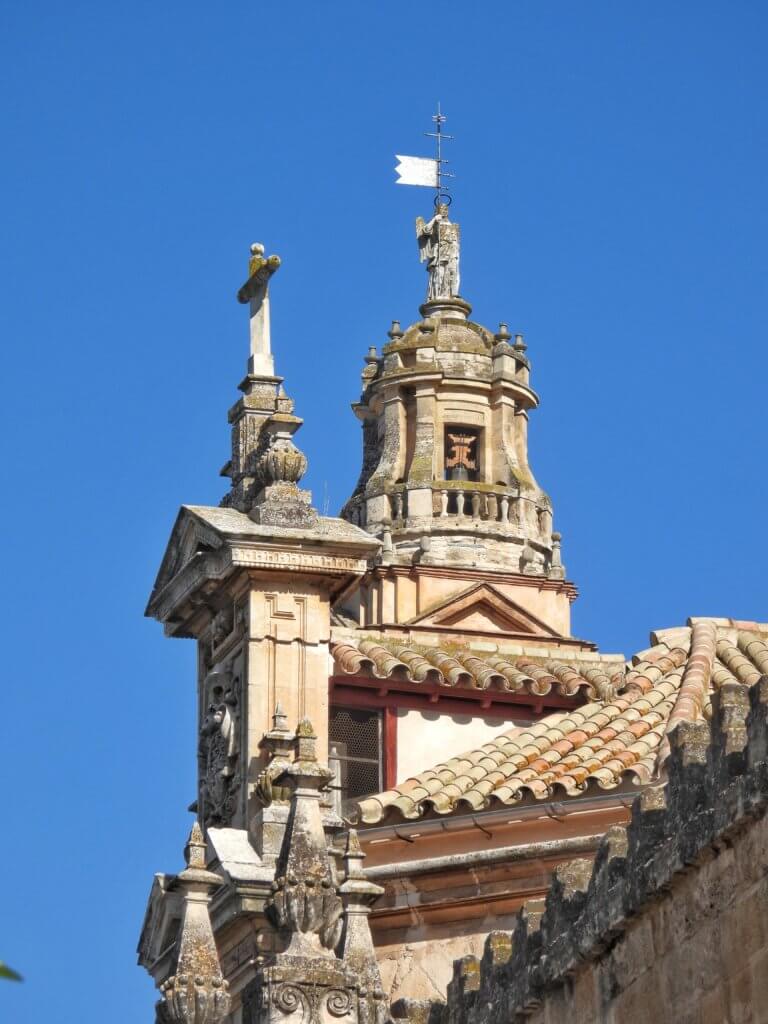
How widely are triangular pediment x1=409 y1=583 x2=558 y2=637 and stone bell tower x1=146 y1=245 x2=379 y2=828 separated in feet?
33.7

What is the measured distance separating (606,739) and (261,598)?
10.1 feet

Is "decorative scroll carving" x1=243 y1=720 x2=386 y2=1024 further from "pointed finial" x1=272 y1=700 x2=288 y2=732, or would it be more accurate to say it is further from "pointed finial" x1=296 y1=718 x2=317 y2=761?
"pointed finial" x1=272 y1=700 x2=288 y2=732

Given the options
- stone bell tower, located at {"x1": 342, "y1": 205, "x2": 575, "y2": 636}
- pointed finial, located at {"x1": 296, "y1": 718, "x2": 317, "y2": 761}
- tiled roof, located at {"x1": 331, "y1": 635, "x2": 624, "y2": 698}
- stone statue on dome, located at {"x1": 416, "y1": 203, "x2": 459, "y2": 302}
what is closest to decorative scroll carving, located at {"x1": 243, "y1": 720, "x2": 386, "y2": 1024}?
pointed finial, located at {"x1": 296, "y1": 718, "x2": 317, "y2": 761}

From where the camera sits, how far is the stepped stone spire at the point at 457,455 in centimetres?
3550

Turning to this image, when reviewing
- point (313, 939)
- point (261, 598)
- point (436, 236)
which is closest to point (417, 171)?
point (436, 236)

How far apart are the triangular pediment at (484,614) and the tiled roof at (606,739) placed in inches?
283

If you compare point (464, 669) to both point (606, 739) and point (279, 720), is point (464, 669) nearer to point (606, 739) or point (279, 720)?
point (606, 739)

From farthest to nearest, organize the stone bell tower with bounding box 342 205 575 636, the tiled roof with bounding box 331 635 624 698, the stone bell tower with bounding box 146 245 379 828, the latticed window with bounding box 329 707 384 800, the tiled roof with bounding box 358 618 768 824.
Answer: the stone bell tower with bounding box 342 205 575 636 → the tiled roof with bounding box 331 635 624 698 → the latticed window with bounding box 329 707 384 800 → the tiled roof with bounding box 358 618 768 824 → the stone bell tower with bounding box 146 245 379 828

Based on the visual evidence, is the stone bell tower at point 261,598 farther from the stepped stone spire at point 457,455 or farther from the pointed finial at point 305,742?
the stepped stone spire at point 457,455

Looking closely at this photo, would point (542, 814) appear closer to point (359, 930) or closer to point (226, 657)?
point (226, 657)

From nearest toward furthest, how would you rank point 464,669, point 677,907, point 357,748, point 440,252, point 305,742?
point 677,907
point 305,742
point 357,748
point 464,669
point 440,252

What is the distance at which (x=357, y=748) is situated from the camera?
79.5 feet

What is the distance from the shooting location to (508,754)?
22.5 m

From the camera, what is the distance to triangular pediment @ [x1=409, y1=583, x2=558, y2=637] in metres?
32.0
